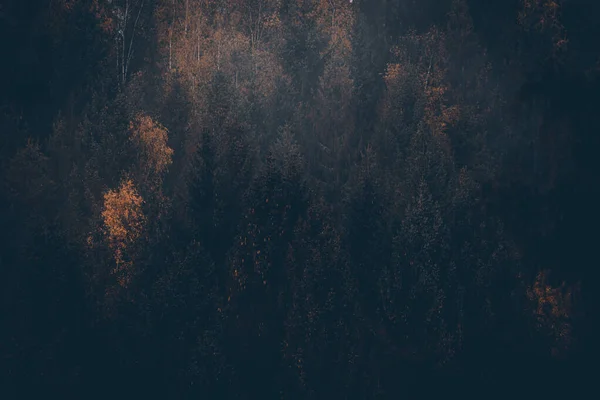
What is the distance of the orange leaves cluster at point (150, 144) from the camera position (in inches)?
1294

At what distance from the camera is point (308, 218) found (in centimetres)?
2938

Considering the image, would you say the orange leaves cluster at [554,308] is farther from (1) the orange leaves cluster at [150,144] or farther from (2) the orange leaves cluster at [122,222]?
(1) the orange leaves cluster at [150,144]

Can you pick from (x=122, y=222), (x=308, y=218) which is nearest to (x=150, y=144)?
(x=122, y=222)

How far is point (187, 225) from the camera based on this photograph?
94.9ft

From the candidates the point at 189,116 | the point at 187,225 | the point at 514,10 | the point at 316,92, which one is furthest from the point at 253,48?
the point at 187,225

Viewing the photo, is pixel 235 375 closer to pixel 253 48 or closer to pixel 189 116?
pixel 189 116

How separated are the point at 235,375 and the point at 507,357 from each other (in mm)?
10113

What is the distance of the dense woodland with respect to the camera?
2783 cm

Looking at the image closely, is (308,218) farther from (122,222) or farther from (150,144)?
(150,144)

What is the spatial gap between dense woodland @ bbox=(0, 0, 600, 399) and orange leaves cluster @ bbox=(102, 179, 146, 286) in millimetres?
87

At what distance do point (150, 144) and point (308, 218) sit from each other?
8.03m

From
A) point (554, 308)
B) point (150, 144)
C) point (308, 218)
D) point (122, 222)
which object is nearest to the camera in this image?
point (308, 218)

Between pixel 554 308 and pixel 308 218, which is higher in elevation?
pixel 308 218

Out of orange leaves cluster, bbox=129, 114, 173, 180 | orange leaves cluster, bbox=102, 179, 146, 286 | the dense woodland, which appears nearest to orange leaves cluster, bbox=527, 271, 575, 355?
the dense woodland
